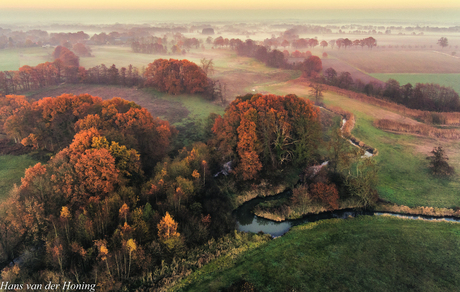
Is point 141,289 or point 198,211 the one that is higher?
point 198,211

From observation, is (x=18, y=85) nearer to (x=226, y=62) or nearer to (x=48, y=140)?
(x=48, y=140)

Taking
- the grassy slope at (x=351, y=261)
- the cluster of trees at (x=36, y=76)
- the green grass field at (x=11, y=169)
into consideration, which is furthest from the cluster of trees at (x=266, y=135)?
the cluster of trees at (x=36, y=76)

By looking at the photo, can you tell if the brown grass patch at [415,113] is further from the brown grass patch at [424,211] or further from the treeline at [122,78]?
the treeline at [122,78]

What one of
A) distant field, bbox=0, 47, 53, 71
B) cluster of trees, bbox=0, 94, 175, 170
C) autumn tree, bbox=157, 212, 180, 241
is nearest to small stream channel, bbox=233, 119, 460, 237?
autumn tree, bbox=157, 212, 180, 241

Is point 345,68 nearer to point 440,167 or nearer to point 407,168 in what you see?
point 407,168

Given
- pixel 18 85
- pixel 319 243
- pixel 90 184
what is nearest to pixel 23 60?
pixel 18 85

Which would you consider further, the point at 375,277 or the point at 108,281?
the point at 375,277
